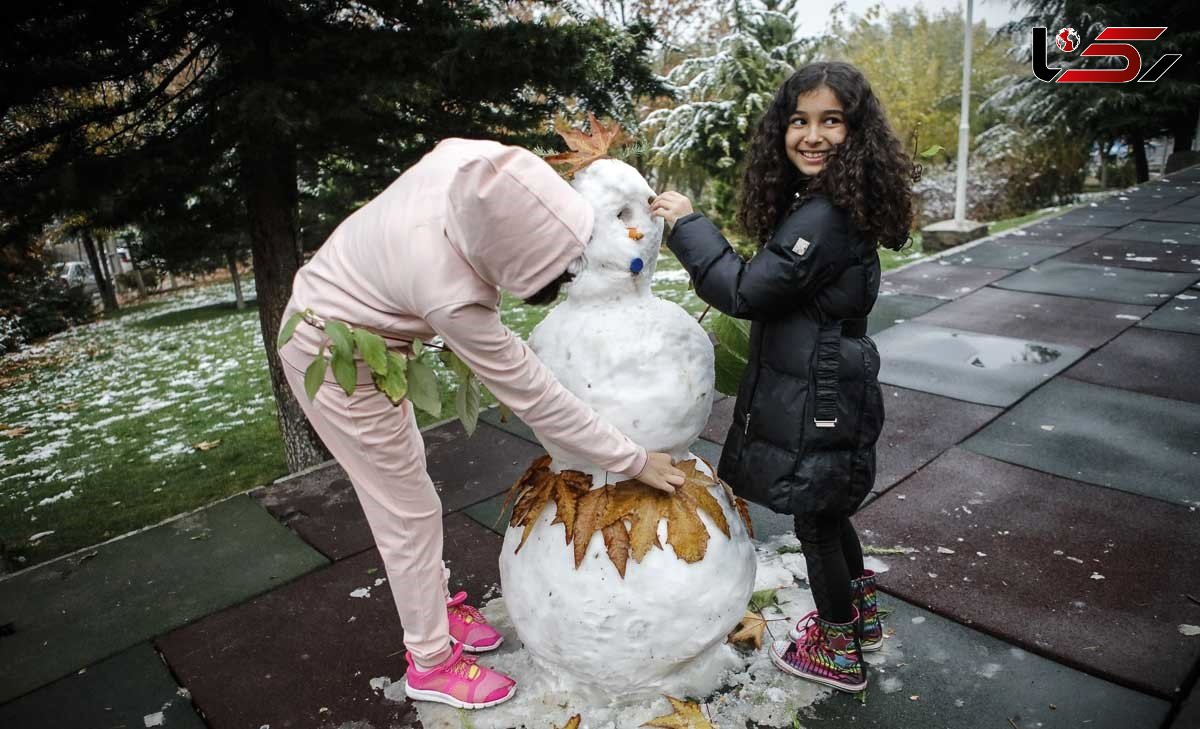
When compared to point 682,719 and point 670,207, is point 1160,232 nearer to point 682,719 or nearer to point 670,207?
point 670,207

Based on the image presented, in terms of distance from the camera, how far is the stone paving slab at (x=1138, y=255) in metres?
7.37

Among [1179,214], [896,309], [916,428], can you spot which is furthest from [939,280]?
[1179,214]

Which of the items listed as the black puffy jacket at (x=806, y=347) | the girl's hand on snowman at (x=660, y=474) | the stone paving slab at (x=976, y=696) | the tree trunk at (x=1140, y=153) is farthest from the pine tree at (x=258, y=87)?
the tree trunk at (x=1140, y=153)

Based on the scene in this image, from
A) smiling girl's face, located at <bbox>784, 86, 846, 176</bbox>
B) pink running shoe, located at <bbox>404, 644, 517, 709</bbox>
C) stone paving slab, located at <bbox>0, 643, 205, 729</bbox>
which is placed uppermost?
smiling girl's face, located at <bbox>784, 86, 846, 176</bbox>

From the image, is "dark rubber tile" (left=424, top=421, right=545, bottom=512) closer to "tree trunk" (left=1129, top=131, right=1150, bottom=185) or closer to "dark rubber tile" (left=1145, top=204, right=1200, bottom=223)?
"dark rubber tile" (left=1145, top=204, right=1200, bottom=223)

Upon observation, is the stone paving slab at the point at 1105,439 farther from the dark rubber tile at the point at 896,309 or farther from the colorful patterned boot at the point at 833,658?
the colorful patterned boot at the point at 833,658

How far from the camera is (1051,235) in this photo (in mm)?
9250

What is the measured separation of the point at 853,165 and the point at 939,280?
6379mm

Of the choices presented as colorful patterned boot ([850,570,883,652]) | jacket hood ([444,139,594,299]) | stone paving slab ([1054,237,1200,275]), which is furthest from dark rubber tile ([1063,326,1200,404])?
jacket hood ([444,139,594,299])

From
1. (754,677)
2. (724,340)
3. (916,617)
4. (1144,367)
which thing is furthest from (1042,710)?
(1144,367)

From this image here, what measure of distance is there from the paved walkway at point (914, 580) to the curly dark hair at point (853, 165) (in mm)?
1371

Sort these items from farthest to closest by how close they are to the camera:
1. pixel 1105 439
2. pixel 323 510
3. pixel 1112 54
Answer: pixel 1112 54
pixel 1105 439
pixel 323 510

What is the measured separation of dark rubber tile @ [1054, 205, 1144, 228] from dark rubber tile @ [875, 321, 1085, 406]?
538cm

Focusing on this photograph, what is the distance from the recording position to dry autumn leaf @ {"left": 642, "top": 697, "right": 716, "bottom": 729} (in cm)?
209
